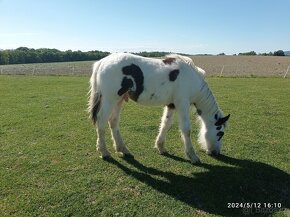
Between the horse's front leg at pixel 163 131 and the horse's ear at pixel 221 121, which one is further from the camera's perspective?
the horse's front leg at pixel 163 131

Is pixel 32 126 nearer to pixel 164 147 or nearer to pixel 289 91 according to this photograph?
pixel 164 147

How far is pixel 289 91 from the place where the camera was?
17.1 meters

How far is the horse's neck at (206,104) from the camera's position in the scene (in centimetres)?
673

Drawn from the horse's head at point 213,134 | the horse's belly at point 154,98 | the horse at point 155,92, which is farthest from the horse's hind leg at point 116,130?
the horse's head at point 213,134

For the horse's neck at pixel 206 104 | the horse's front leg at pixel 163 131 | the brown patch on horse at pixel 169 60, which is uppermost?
the brown patch on horse at pixel 169 60

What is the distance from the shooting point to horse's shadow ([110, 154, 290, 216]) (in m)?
4.94

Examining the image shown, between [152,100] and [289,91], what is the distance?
13.0 meters

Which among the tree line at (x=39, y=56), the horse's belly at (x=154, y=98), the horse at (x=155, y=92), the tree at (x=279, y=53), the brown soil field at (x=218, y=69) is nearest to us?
the horse at (x=155, y=92)

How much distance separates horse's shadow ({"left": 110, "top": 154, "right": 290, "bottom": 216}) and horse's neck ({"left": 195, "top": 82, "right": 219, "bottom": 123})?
3.47ft

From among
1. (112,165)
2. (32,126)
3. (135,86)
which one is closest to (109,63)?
(135,86)

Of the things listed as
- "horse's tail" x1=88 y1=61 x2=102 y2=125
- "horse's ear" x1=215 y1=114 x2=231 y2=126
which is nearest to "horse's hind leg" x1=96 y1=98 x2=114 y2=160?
"horse's tail" x1=88 y1=61 x2=102 y2=125

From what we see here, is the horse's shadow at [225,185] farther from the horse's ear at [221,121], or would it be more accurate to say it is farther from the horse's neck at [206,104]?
the horse's neck at [206,104]

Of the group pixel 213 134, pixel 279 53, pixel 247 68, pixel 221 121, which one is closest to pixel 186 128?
pixel 213 134

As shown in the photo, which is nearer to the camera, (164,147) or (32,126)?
(164,147)
